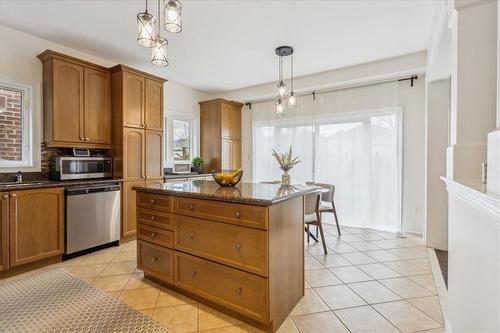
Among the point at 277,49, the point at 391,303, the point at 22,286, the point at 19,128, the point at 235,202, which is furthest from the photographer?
the point at 277,49

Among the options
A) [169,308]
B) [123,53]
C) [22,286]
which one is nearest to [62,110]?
[123,53]

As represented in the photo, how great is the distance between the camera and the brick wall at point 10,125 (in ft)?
9.67

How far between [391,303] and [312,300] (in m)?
0.64

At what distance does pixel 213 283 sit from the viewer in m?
1.93

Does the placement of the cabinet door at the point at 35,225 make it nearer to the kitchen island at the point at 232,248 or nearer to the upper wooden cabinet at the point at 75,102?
the upper wooden cabinet at the point at 75,102

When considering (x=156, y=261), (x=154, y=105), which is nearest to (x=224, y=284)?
(x=156, y=261)

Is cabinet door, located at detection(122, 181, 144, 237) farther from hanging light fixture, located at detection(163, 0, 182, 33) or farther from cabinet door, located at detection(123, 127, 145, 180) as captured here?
hanging light fixture, located at detection(163, 0, 182, 33)

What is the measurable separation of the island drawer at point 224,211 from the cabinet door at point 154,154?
1.95 meters

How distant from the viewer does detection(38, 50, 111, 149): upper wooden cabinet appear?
10.0ft

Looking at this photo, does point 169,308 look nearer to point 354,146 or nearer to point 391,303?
point 391,303

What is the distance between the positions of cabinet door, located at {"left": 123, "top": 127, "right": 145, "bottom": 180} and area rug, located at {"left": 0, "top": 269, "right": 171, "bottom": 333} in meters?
1.54

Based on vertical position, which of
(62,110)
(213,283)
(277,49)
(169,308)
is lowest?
(169,308)

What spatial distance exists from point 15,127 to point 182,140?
2600 mm

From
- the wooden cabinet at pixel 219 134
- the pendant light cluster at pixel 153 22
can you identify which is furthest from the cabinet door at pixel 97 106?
the pendant light cluster at pixel 153 22
